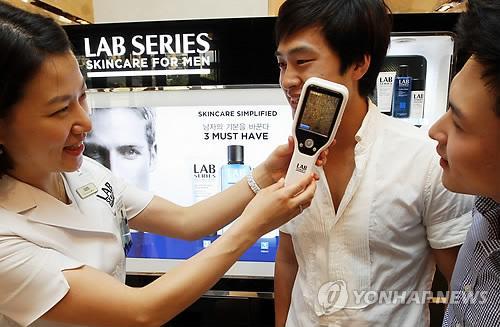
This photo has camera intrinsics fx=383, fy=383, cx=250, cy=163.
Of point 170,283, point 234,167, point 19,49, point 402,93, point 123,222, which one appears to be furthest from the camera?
point 234,167

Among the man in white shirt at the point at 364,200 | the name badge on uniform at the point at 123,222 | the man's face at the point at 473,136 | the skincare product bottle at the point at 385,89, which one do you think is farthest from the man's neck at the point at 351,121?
the name badge on uniform at the point at 123,222

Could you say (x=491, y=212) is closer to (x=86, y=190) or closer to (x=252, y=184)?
(x=252, y=184)

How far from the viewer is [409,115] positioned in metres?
1.32

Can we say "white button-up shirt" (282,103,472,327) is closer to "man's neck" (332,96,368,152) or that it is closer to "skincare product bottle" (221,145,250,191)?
"man's neck" (332,96,368,152)

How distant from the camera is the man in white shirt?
82cm

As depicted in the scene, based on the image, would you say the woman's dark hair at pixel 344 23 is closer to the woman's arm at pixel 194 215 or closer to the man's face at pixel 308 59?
the man's face at pixel 308 59

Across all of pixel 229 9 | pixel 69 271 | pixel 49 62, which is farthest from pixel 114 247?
pixel 229 9

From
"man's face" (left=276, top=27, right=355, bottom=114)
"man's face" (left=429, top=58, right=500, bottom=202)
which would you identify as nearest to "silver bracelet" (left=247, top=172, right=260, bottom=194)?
"man's face" (left=276, top=27, right=355, bottom=114)

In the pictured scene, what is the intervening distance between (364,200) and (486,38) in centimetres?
41

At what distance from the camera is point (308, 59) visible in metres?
0.84

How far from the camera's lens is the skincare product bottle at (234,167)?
1.39 meters

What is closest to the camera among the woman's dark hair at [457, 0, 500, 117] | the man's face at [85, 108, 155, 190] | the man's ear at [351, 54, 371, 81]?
the woman's dark hair at [457, 0, 500, 117]

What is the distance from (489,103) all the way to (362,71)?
14.5 inches

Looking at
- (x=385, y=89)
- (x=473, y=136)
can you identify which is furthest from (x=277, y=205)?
(x=385, y=89)
